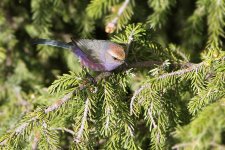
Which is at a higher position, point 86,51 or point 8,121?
point 86,51

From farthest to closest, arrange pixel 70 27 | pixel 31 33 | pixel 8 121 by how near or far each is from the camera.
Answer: pixel 70 27 → pixel 31 33 → pixel 8 121

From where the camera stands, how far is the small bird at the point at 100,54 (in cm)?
191

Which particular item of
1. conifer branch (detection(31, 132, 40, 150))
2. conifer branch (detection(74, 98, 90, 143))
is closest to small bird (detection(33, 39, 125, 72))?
conifer branch (detection(74, 98, 90, 143))

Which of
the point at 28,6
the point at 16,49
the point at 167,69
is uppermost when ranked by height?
the point at 167,69

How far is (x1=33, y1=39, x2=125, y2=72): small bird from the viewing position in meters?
1.91

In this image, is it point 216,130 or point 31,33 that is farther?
point 31,33

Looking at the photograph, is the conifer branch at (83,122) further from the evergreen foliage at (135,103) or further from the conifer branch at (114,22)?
the conifer branch at (114,22)

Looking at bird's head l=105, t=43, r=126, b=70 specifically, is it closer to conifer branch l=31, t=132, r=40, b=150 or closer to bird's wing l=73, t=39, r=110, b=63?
bird's wing l=73, t=39, r=110, b=63

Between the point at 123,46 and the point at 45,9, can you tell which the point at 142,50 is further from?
the point at 45,9

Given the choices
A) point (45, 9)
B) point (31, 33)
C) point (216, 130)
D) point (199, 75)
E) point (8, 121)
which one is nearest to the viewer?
point (216, 130)

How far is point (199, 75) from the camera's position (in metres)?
1.89

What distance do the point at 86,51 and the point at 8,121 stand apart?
0.78m

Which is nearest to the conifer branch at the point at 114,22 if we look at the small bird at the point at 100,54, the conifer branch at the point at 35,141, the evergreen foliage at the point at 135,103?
the evergreen foliage at the point at 135,103

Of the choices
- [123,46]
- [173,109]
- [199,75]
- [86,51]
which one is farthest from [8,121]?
[199,75]
